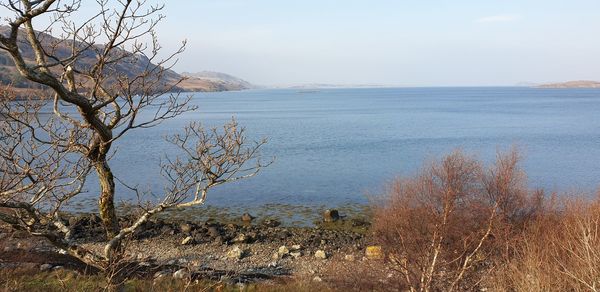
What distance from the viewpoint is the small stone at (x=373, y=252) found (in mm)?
22453

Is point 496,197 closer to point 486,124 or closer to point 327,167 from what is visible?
point 327,167

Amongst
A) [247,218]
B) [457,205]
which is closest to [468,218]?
[457,205]

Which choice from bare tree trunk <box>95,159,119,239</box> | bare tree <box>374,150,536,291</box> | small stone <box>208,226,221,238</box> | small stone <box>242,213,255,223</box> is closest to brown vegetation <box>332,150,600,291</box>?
bare tree <box>374,150,536,291</box>

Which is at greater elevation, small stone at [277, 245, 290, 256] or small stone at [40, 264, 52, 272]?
small stone at [40, 264, 52, 272]

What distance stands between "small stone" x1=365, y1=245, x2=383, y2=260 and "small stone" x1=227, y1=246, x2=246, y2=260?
580 cm

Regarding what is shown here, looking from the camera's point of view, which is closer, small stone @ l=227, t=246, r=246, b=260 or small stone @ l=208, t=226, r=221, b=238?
small stone @ l=227, t=246, r=246, b=260

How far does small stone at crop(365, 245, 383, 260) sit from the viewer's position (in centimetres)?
2245

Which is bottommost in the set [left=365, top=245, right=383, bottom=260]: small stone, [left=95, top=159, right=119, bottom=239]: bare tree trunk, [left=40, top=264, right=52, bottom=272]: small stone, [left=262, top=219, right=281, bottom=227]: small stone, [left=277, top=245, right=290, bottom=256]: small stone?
[left=262, top=219, right=281, bottom=227]: small stone

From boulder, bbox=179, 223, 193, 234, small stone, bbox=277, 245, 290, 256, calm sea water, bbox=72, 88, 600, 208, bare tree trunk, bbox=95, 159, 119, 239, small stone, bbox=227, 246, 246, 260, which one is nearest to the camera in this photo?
bare tree trunk, bbox=95, 159, 119, 239

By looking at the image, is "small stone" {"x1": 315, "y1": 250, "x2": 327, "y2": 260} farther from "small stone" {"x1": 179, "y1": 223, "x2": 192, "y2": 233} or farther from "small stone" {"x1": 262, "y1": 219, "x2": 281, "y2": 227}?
"small stone" {"x1": 179, "y1": 223, "x2": 192, "y2": 233}

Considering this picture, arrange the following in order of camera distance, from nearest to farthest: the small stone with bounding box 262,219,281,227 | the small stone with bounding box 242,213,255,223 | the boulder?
the boulder, the small stone with bounding box 262,219,281,227, the small stone with bounding box 242,213,255,223

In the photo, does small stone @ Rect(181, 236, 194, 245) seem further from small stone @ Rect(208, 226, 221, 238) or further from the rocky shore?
small stone @ Rect(208, 226, 221, 238)

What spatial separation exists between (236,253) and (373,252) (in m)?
6.38

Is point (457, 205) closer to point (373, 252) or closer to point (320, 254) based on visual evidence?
point (373, 252)
